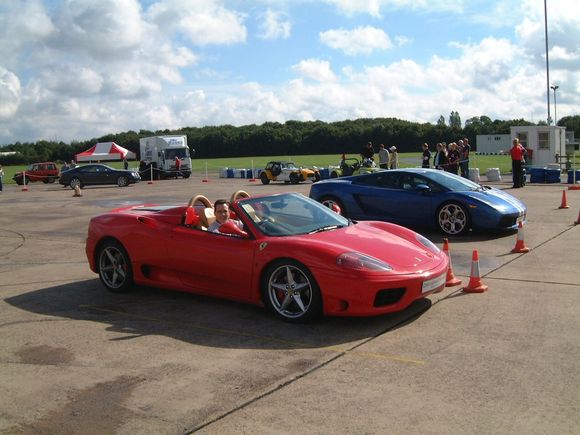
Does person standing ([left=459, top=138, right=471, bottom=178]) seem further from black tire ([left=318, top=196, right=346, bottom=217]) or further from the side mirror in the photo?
the side mirror

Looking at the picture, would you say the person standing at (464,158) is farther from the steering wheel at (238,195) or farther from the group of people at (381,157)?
the steering wheel at (238,195)

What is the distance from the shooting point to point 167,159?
44.4 m

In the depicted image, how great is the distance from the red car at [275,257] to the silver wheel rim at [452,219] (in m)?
4.32

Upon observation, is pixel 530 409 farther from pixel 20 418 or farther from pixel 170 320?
pixel 170 320

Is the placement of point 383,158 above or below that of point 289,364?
above

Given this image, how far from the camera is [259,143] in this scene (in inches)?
3922

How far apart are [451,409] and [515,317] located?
2323mm

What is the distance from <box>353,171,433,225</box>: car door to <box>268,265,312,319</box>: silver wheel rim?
241 inches

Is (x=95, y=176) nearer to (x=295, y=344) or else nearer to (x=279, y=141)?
(x=295, y=344)

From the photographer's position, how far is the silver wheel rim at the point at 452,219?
37.0ft

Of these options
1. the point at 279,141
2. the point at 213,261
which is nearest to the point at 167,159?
the point at 213,261

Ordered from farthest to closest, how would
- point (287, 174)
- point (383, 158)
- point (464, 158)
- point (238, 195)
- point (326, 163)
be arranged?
point (326, 163), point (287, 174), point (383, 158), point (464, 158), point (238, 195)

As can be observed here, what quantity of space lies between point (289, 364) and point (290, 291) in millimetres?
1216

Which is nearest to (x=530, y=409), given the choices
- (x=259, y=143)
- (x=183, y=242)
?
(x=183, y=242)
